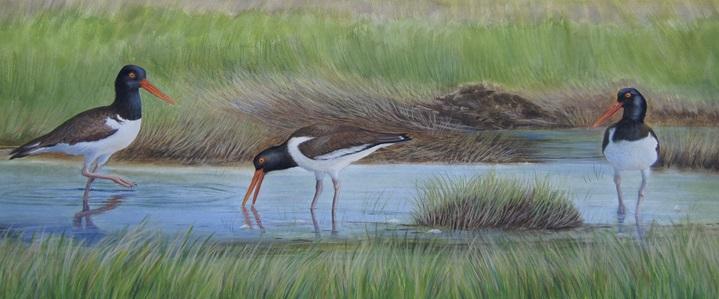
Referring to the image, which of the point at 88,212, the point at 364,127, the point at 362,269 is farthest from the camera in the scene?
the point at 364,127

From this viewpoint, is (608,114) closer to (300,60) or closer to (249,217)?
(300,60)

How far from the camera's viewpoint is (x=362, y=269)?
3.61 m

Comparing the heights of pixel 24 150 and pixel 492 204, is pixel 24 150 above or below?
above

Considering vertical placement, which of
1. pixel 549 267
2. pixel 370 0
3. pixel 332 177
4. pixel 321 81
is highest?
pixel 370 0

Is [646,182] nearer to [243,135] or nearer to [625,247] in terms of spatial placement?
[625,247]

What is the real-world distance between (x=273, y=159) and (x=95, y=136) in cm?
62

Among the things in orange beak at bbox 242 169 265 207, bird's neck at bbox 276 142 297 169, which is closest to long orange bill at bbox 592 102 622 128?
bird's neck at bbox 276 142 297 169

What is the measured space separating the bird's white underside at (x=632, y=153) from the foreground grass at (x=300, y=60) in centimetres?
16

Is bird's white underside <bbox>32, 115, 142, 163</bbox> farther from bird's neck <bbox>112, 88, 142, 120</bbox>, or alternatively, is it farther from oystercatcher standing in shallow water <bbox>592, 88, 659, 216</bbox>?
oystercatcher standing in shallow water <bbox>592, 88, 659, 216</bbox>

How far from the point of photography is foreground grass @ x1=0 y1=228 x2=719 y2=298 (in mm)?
3527

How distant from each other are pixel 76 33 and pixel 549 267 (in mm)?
1818

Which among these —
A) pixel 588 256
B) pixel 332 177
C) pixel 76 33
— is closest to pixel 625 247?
pixel 588 256

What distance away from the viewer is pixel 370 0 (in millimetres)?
4082

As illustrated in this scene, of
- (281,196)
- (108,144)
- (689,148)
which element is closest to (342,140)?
(281,196)
